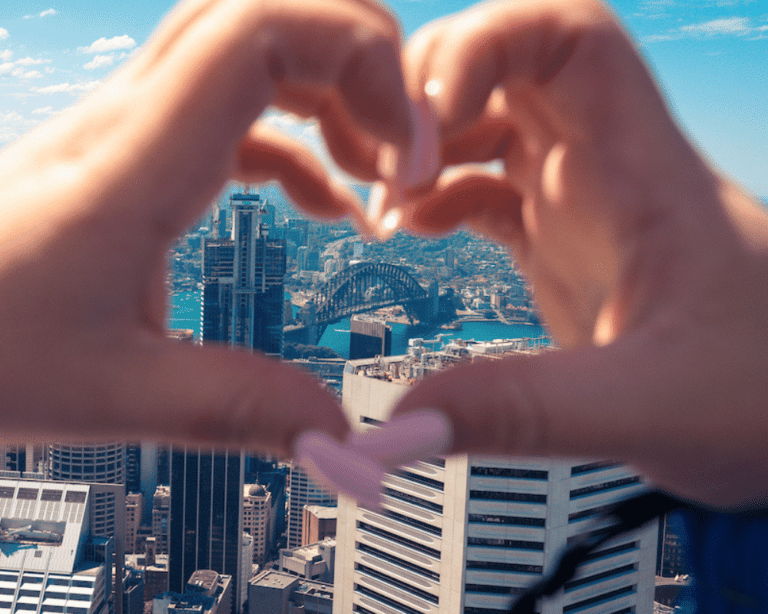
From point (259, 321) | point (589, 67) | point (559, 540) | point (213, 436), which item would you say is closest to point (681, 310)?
point (589, 67)

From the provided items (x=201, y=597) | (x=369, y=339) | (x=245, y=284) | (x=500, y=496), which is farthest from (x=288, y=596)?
(x=245, y=284)

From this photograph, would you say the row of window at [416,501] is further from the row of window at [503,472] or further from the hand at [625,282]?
the hand at [625,282]

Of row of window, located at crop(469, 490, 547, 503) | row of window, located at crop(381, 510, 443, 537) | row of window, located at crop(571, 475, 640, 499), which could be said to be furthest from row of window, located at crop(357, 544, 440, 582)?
row of window, located at crop(571, 475, 640, 499)

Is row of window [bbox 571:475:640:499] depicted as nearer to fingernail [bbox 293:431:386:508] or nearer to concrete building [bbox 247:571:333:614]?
concrete building [bbox 247:571:333:614]

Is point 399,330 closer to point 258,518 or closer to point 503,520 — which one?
point 258,518

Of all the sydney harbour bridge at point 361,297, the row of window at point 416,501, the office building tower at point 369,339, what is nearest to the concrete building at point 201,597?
the row of window at point 416,501

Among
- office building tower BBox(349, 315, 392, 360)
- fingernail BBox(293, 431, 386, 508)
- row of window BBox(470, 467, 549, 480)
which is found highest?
fingernail BBox(293, 431, 386, 508)
